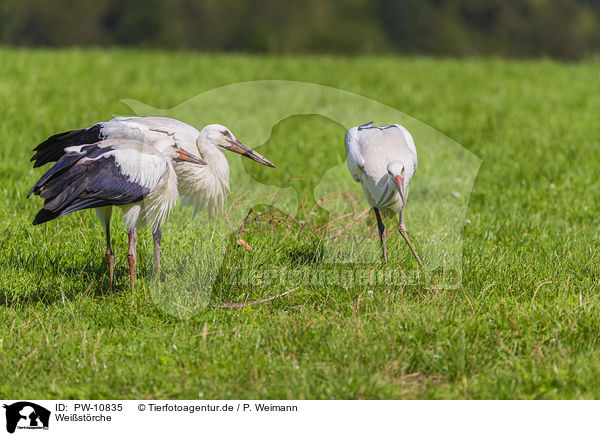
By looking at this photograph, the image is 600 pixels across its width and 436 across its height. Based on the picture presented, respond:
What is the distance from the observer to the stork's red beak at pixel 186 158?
442 cm

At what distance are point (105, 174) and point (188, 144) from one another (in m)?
0.57

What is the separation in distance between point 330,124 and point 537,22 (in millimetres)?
44933

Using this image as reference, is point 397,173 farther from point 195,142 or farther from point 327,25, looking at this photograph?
point 327,25

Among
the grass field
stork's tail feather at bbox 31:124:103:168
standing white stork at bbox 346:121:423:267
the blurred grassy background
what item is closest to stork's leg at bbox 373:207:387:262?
the grass field

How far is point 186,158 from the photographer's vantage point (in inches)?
175

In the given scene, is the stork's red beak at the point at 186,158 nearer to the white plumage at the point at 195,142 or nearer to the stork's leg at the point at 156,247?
the white plumage at the point at 195,142

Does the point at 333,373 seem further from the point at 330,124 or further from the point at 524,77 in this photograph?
the point at 524,77

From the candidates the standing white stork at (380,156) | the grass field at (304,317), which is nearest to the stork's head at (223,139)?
the standing white stork at (380,156)

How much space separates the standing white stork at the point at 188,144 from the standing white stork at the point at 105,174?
0.32 feet

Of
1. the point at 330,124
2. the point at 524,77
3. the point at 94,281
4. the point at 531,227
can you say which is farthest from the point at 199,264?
the point at 524,77

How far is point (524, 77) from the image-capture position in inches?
691

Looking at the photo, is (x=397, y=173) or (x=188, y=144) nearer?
(x=397, y=173)

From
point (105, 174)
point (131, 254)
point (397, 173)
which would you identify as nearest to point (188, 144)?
point (105, 174)

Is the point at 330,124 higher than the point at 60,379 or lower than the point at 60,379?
higher
